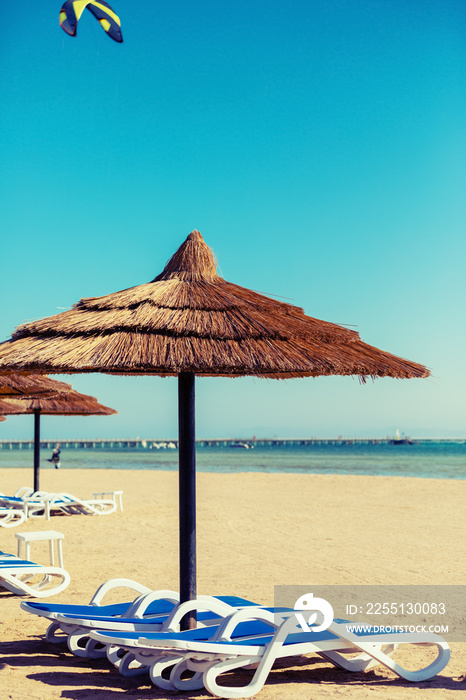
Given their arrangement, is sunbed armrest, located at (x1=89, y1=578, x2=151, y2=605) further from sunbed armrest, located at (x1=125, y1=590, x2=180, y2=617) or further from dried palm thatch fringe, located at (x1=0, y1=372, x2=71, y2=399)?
dried palm thatch fringe, located at (x1=0, y1=372, x2=71, y2=399)

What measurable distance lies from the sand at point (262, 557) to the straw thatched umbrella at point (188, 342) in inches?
34.8

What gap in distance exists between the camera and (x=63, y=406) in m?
12.7

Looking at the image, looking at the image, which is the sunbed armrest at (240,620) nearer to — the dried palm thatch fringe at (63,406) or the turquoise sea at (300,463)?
the dried palm thatch fringe at (63,406)

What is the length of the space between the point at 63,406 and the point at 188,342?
9.69 meters

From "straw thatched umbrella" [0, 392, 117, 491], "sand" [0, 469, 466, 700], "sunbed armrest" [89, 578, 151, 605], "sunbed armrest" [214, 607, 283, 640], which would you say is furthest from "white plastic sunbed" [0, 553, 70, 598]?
"straw thatched umbrella" [0, 392, 117, 491]

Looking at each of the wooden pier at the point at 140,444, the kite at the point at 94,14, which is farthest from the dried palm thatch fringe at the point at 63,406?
the wooden pier at the point at 140,444

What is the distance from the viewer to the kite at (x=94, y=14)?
5.09m

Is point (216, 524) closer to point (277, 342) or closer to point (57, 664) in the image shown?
point (57, 664)

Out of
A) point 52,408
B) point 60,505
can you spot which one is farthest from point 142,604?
point 52,408

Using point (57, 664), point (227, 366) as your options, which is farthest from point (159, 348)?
point (57, 664)

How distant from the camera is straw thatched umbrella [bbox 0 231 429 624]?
3.54 m

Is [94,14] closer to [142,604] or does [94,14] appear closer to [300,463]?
[142,604]

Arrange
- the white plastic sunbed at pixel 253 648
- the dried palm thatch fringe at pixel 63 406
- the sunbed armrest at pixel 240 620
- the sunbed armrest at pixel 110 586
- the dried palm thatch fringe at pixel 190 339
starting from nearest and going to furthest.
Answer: the white plastic sunbed at pixel 253 648 → the sunbed armrest at pixel 240 620 → the dried palm thatch fringe at pixel 190 339 → the sunbed armrest at pixel 110 586 → the dried palm thatch fringe at pixel 63 406

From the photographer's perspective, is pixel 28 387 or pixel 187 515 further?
pixel 28 387
